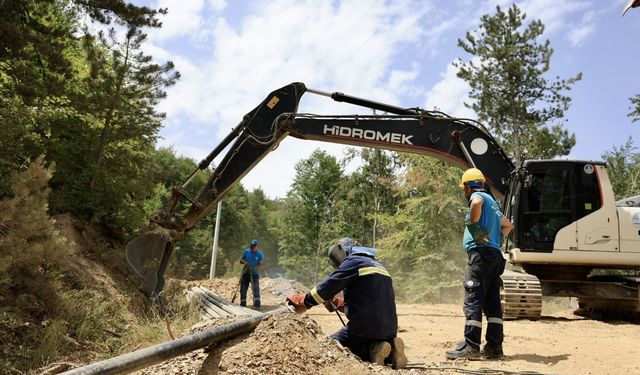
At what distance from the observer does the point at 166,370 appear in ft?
12.4

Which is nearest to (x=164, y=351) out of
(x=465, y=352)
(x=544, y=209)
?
(x=465, y=352)

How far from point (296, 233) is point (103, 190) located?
30.2m

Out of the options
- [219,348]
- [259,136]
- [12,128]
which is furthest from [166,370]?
[259,136]

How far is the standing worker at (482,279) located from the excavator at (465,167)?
10.00 feet

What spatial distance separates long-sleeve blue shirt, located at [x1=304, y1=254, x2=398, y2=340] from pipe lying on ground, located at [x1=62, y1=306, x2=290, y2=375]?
450 millimetres

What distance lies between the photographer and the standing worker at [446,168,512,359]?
5453 mm

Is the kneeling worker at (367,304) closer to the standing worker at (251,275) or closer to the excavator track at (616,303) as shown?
the excavator track at (616,303)

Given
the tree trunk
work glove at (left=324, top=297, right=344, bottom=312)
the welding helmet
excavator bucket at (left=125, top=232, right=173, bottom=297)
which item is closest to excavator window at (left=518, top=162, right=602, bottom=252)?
work glove at (left=324, top=297, right=344, bottom=312)

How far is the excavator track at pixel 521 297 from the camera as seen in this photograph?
27.4 feet

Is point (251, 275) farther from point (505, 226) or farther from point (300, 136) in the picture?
point (505, 226)

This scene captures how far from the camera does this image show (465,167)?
8797 millimetres

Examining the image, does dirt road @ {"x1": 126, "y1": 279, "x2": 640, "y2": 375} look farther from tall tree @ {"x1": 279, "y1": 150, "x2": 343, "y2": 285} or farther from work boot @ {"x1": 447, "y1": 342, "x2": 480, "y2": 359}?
tall tree @ {"x1": 279, "y1": 150, "x2": 343, "y2": 285}

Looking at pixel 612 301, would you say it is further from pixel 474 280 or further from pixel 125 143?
pixel 125 143

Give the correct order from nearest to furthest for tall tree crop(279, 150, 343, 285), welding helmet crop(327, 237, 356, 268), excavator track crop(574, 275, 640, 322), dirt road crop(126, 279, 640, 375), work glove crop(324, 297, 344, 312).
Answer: dirt road crop(126, 279, 640, 375) < welding helmet crop(327, 237, 356, 268) < work glove crop(324, 297, 344, 312) < excavator track crop(574, 275, 640, 322) < tall tree crop(279, 150, 343, 285)
